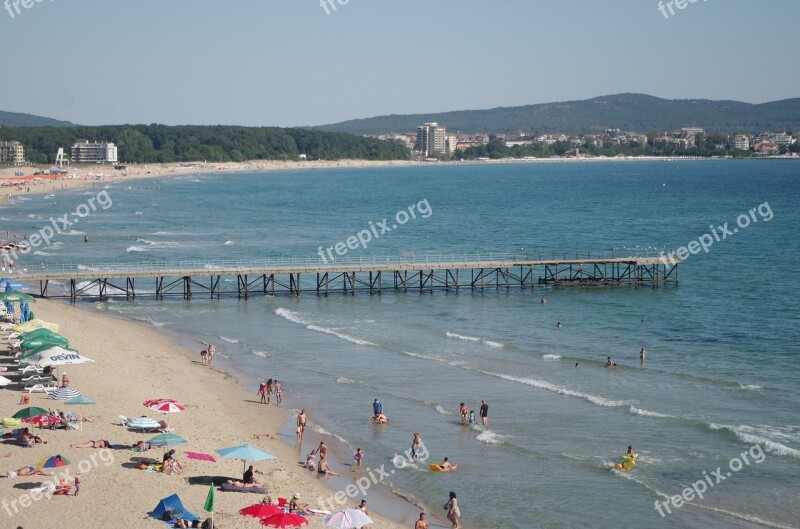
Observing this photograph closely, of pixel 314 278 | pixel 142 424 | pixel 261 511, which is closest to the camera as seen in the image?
pixel 261 511

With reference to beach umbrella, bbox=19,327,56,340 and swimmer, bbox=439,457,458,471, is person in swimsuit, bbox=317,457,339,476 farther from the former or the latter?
beach umbrella, bbox=19,327,56,340

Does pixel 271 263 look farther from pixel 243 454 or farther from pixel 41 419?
pixel 243 454

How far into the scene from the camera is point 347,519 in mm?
19656

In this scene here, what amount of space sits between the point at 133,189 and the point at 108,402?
127363mm

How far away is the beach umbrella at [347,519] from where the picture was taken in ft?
64.3

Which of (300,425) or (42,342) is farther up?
(42,342)

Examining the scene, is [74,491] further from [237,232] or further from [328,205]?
[328,205]

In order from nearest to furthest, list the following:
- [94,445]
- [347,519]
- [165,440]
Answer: [347,519]
[165,440]
[94,445]

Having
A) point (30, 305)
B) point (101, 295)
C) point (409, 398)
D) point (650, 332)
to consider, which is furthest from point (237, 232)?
point (409, 398)

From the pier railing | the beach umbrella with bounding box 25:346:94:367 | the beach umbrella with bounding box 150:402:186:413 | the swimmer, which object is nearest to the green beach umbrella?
the beach umbrella with bounding box 25:346:94:367

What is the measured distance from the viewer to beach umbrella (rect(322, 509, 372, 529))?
19594 millimetres

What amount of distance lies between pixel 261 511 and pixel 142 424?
6.88 metres

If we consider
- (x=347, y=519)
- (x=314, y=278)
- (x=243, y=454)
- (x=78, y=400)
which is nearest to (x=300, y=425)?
(x=243, y=454)

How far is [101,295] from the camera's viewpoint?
5041 cm
